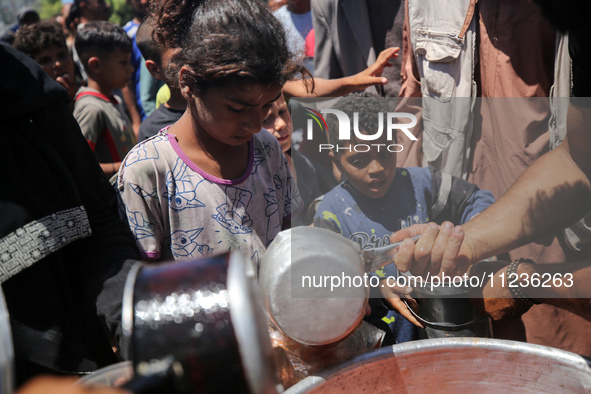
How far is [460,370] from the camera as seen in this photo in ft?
3.52

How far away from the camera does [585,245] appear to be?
1.19 m

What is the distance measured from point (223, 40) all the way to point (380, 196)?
61cm

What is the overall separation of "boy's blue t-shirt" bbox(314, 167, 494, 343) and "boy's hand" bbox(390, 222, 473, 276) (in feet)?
0.16

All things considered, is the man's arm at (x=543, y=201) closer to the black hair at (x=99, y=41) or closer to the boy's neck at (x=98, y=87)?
the boy's neck at (x=98, y=87)

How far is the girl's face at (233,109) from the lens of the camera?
1343 millimetres

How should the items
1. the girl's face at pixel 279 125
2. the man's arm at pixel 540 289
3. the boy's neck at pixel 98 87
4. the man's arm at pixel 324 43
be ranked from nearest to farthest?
1. the man's arm at pixel 540 289
2. the girl's face at pixel 279 125
3. the man's arm at pixel 324 43
4. the boy's neck at pixel 98 87

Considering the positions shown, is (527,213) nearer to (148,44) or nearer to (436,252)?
(436,252)

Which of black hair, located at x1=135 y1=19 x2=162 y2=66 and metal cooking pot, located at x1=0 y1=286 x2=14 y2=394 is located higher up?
metal cooking pot, located at x1=0 y1=286 x2=14 y2=394

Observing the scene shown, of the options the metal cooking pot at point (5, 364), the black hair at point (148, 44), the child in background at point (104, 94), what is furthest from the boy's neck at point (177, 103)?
the metal cooking pot at point (5, 364)

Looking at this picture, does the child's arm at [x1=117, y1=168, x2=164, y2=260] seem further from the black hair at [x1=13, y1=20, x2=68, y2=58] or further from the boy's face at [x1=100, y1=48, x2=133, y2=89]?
the black hair at [x1=13, y1=20, x2=68, y2=58]

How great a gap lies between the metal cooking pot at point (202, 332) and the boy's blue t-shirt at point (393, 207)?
2.34 ft

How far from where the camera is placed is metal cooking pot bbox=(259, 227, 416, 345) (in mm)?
925

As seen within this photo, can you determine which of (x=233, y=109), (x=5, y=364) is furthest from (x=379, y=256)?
(x=5, y=364)

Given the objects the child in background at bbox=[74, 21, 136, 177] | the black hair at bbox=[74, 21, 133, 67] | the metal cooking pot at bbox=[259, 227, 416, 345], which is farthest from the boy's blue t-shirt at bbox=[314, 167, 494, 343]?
the black hair at bbox=[74, 21, 133, 67]
